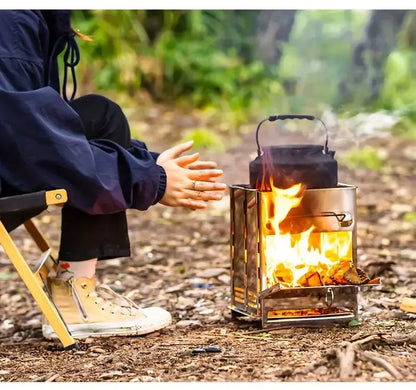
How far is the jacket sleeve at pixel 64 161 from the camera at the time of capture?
3402 mm

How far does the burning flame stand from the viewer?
3652 mm

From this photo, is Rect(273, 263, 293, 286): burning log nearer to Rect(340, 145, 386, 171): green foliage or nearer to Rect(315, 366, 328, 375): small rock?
Rect(315, 366, 328, 375): small rock

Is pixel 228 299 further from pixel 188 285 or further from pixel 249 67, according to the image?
pixel 249 67

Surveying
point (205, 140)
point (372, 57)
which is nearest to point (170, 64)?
point (205, 140)

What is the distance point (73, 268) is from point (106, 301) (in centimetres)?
21

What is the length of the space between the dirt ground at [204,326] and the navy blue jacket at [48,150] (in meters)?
0.62

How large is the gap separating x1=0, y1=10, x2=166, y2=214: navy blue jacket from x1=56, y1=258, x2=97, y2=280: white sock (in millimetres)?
362

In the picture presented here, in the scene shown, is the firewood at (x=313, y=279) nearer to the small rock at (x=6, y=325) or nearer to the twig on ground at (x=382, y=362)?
the twig on ground at (x=382, y=362)

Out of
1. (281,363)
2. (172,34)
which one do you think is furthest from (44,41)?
(172,34)

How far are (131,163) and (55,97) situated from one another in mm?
384

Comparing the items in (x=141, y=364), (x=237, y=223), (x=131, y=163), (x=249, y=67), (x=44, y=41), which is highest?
(x=249, y=67)

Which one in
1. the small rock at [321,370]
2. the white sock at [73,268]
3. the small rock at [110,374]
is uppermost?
Answer: the white sock at [73,268]

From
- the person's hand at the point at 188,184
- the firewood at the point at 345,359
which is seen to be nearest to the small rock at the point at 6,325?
the person's hand at the point at 188,184

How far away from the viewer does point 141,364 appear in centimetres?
328
